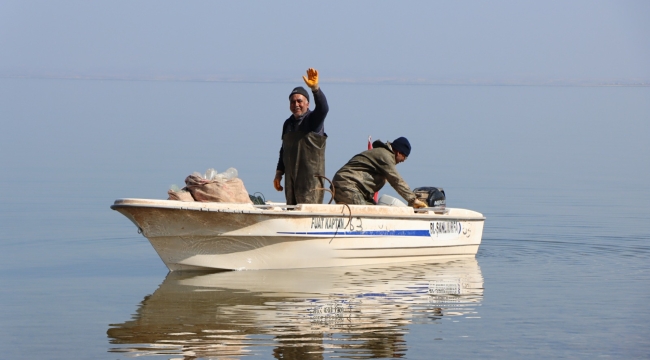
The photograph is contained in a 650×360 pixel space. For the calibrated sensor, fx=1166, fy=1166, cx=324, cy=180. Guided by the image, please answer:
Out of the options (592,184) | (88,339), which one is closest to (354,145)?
(592,184)

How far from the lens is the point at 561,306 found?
11.1 meters

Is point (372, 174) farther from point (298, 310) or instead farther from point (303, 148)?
point (298, 310)

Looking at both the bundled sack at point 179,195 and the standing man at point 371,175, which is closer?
the bundled sack at point 179,195

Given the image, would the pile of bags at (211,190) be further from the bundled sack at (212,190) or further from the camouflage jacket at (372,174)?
the camouflage jacket at (372,174)

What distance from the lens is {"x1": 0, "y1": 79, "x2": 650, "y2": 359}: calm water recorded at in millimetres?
9477

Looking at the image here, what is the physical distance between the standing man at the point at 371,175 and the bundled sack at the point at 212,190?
1.37m

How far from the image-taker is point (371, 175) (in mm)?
13148

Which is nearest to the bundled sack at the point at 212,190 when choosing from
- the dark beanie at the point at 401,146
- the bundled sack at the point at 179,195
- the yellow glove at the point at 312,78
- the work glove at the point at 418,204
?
the bundled sack at the point at 179,195

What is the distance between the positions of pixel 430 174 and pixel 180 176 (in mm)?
4908

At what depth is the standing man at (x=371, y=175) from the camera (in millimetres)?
12930

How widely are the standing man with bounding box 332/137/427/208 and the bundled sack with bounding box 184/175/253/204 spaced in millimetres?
1368

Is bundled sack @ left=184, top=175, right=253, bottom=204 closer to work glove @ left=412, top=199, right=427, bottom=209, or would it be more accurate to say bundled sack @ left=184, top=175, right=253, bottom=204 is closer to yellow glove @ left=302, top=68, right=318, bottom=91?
yellow glove @ left=302, top=68, right=318, bottom=91

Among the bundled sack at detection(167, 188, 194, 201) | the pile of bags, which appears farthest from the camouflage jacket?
the bundled sack at detection(167, 188, 194, 201)

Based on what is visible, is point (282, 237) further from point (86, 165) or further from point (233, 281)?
point (86, 165)
